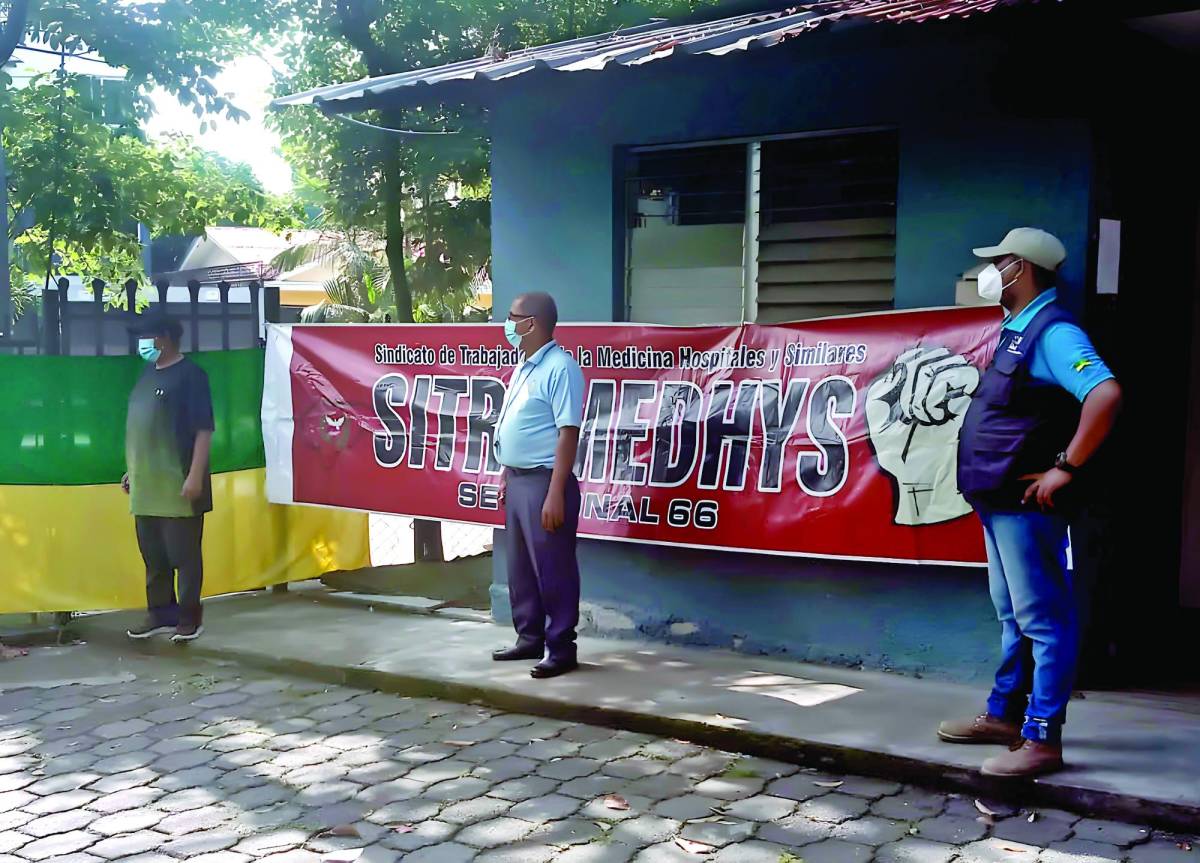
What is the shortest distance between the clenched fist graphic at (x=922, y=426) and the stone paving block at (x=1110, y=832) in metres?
1.82

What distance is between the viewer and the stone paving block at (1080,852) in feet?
13.4

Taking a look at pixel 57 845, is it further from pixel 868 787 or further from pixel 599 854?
pixel 868 787

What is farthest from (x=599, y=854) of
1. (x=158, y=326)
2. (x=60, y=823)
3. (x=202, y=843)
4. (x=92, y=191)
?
(x=92, y=191)

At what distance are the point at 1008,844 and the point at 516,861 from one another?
5.52 ft

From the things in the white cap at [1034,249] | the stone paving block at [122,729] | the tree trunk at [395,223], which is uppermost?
the tree trunk at [395,223]

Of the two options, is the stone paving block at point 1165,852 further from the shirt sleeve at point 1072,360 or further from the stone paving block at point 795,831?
the shirt sleeve at point 1072,360

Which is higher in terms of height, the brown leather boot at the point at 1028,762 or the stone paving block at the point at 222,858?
the brown leather boot at the point at 1028,762

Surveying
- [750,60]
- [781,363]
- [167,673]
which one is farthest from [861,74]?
[167,673]

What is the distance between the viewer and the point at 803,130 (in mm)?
6609

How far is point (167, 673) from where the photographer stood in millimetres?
6812

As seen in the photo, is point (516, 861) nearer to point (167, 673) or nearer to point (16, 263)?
point (167, 673)

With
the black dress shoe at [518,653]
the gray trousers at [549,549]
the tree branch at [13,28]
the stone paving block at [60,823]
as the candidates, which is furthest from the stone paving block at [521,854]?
the tree branch at [13,28]

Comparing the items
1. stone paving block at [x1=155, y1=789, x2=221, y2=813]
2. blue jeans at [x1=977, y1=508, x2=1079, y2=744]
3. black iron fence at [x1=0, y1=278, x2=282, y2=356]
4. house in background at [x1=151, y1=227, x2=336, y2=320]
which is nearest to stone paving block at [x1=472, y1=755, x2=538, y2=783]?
stone paving block at [x1=155, y1=789, x2=221, y2=813]

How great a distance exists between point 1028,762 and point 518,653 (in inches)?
113
